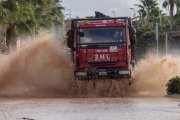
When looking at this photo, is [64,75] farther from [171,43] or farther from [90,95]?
[171,43]

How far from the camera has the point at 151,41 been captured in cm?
9450

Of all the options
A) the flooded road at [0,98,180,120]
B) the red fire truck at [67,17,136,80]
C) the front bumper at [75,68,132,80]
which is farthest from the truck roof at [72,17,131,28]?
the flooded road at [0,98,180,120]

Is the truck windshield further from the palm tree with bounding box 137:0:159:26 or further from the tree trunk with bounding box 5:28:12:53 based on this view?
the palm tree with bounding box 137:0:159:26

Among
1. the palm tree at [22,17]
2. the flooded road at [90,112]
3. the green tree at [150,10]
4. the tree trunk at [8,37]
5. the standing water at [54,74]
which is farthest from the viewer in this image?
the green tree at [150,10]

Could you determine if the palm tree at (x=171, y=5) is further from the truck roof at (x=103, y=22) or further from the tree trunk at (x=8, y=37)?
the truck roof at (x=103, y=22)

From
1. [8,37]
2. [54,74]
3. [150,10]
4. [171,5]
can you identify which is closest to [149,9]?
[150,10]

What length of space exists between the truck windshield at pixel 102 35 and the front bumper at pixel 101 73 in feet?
4.10

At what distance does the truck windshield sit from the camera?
2708cm

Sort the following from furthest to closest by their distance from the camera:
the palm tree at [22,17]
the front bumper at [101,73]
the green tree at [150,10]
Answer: the green tree at [150,10], the palm tree at [22,17], the front bumper at [101,73]

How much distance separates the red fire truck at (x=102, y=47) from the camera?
88.7 ft

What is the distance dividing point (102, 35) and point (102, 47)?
54 centimetres

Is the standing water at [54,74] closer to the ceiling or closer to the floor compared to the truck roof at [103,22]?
closer to the floor

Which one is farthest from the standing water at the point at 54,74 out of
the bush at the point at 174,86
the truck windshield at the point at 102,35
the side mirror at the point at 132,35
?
the side mirror at the point at 132,35

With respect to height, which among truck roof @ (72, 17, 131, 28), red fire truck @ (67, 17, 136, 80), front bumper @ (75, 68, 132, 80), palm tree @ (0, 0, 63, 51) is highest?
palm tree @ (0, 0, 63, 51)
